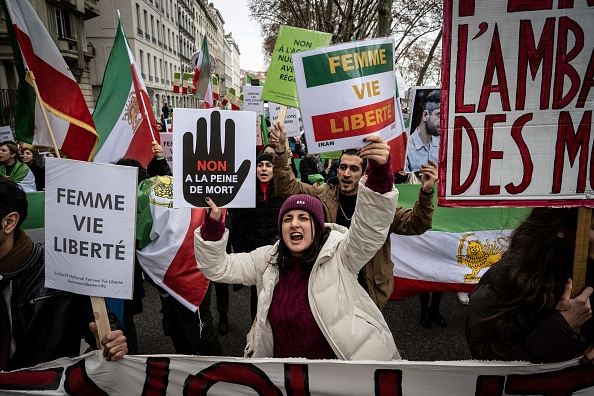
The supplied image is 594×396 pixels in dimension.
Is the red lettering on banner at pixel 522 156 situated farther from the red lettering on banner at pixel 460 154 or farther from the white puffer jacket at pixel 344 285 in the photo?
the white puffer jacket at pixel 344 285

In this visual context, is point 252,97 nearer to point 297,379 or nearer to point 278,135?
point 278,135

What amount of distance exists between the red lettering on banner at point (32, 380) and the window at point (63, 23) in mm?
27538

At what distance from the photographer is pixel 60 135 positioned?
2.18 meters

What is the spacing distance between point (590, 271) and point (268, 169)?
3.04 meters

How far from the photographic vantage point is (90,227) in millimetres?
1809

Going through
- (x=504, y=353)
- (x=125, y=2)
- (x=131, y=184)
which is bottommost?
(x=504, y=353)

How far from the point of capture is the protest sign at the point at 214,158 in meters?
2.10

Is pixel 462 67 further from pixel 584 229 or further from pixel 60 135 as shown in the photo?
pixel 60 135

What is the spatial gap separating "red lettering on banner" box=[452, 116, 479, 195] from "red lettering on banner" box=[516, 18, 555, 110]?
0.64ft

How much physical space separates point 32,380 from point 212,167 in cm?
129

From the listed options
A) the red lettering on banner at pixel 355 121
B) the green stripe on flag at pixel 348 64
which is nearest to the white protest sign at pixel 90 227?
the red lettering on banner at pixel 355 121

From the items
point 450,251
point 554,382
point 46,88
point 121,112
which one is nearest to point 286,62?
point 121,112

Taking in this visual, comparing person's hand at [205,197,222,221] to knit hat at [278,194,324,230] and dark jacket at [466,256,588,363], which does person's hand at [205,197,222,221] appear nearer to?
knit hat at [278,194,324,230]

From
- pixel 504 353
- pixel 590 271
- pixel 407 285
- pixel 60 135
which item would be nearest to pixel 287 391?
pixel 504 353
